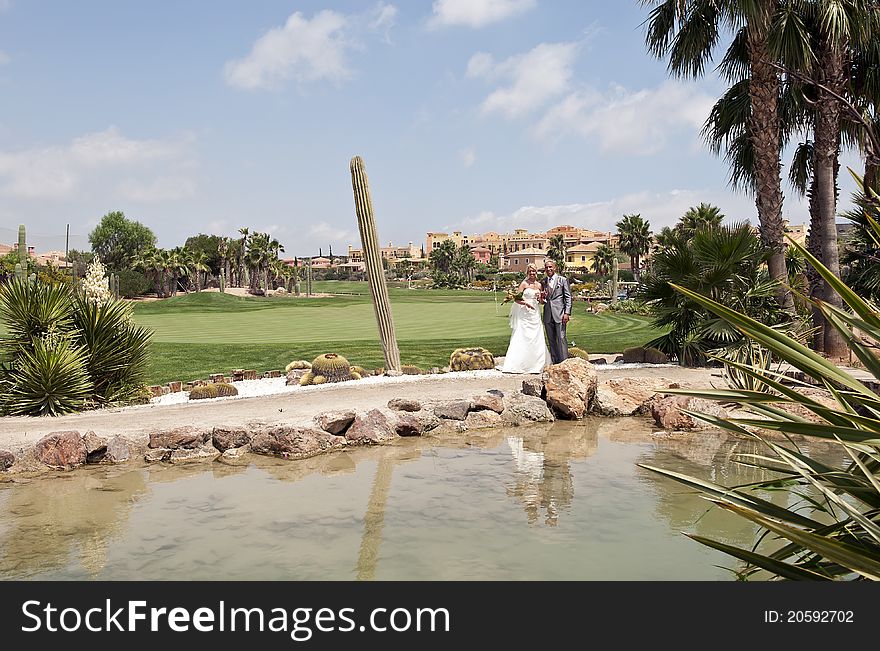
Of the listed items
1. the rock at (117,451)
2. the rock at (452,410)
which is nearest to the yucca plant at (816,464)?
the rock at (117,451)

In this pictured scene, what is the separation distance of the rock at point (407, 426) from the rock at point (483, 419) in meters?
0.77

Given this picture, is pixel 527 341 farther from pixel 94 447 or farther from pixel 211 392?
pixel 94 447

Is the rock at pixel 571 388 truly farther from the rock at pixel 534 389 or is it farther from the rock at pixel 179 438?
the rock at pixel 179 438

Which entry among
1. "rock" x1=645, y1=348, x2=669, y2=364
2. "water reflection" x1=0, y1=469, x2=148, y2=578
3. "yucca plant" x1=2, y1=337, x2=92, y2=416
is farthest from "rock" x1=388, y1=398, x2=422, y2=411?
"rock" x1=645, y1=348, x2=669, y2=364

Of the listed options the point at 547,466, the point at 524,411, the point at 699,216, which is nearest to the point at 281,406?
the point at 524,411

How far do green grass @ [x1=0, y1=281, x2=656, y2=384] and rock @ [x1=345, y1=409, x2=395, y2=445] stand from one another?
6.35 m

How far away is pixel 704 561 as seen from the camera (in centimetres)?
473

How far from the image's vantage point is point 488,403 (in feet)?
33.0

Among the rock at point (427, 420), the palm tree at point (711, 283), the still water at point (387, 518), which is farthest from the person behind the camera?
the palm tree at point (711, 283)

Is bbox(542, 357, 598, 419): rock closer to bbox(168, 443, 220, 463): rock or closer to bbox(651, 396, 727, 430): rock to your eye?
bbox(651, 396, 727, 430): rock

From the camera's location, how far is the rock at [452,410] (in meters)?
9.71

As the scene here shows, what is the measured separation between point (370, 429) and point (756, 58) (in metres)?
10.7

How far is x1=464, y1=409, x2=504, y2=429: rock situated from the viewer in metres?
9.75
